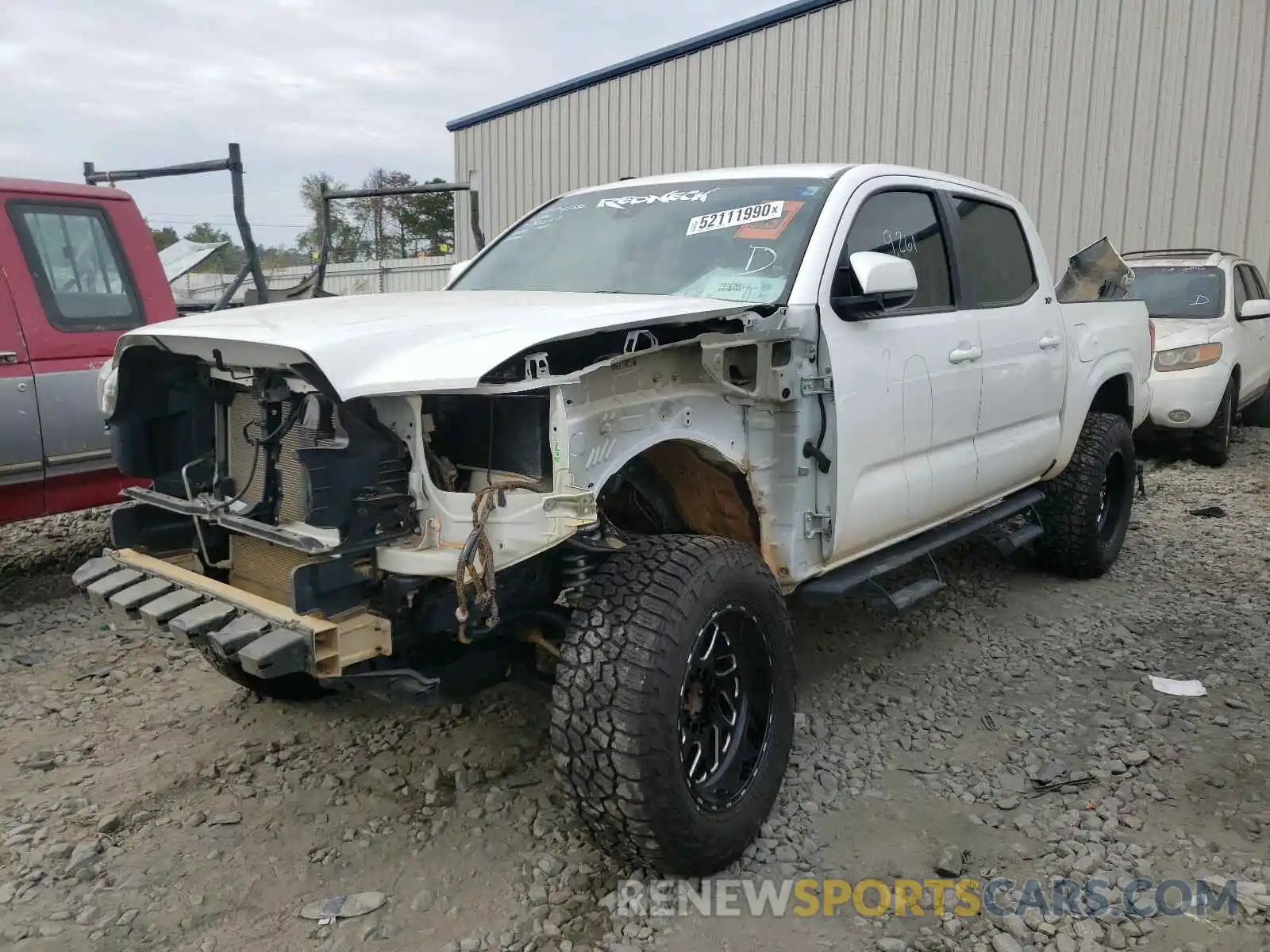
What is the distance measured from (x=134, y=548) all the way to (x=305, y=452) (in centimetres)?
105

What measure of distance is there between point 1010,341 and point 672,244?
171cm

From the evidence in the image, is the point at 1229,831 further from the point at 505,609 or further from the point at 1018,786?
the point at 505,609

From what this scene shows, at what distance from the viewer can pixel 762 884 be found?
274 cm

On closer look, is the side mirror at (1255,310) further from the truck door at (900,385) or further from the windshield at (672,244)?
the windshield at (672,244)

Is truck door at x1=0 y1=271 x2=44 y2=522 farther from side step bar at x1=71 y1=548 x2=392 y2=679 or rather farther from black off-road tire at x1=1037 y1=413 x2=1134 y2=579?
black off-road tire at x1=1037 y1=413 x2=1134 y2=579

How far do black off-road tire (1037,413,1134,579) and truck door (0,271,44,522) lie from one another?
506cm

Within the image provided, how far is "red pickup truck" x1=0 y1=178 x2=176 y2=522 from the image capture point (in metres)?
4.67

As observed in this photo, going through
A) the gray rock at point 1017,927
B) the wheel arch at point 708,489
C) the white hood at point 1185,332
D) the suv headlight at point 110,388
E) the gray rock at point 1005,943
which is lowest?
the gray rock at point 1017,927

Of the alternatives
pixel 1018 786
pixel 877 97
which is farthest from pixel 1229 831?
pixel 877 97

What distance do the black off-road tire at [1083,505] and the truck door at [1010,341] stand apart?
0.38 meters

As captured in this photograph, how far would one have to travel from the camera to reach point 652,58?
14.0 meters

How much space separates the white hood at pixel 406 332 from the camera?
231cm

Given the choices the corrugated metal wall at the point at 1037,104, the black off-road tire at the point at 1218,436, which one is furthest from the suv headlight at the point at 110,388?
the corrugated metal wall at the point at 1037,104

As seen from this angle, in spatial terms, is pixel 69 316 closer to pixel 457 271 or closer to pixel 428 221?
pixel 457 271
